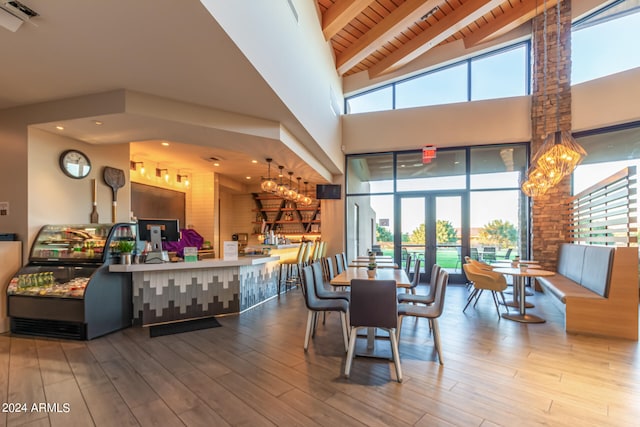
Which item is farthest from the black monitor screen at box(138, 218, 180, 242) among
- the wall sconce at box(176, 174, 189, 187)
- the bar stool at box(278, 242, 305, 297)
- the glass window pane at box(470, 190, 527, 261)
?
the glass window pane at box(470, 190, 527, 261)

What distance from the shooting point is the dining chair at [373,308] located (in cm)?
281

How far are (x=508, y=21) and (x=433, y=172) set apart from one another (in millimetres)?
3642

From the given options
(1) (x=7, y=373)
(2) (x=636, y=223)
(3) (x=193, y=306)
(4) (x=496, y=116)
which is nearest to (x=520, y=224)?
(4) (x=496, y=116)

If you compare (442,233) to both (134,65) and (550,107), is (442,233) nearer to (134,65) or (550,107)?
(550,107)

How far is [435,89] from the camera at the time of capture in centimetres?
807

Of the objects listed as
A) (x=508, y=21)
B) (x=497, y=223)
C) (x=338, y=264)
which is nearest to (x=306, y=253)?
(x=338, y=264)

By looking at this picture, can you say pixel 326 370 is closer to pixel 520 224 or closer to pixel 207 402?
pixel 207 402

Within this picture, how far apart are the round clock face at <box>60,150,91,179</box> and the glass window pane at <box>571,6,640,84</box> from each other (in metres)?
9.52

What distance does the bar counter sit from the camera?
4.37 m

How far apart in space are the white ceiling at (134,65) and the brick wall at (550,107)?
225 inches

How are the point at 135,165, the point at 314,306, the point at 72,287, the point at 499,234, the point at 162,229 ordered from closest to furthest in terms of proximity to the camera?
1. the point at 314,306
2. the point at 72,287
3. the point at 162,229
4. the point at 135,165
5. the point at 499,234

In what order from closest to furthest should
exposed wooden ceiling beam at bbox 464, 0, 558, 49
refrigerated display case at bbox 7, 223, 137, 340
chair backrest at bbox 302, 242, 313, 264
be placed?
refrigerated display case at bbox 7, 223, 137, 340 → exposed wooden ceiling beam at bbox 464, 0, 558, 49 → chair backrest at bbox 302, 242, 313, 264

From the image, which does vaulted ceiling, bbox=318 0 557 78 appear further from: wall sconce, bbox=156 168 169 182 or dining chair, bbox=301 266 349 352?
dining chair, bbox=301 266 349 352

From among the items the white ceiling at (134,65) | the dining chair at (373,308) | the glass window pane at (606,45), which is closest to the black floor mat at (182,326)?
the dining chair at (373,308)
